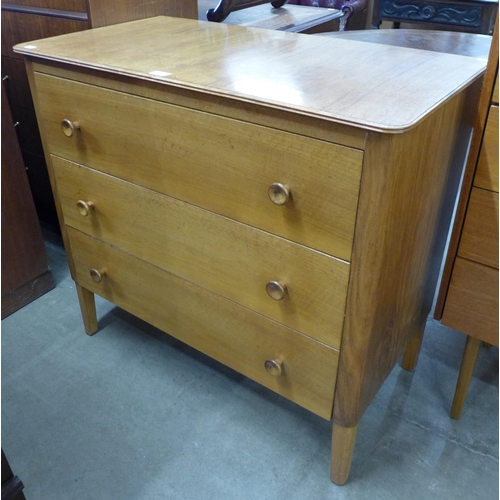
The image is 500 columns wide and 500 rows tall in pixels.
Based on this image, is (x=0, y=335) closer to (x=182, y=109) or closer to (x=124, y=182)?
(x=124, y=182)

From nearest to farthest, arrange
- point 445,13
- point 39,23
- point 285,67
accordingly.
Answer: point 285,67 → point 39,23 → point 445,13

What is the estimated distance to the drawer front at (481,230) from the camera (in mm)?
978

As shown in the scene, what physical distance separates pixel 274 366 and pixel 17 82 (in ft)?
4.19

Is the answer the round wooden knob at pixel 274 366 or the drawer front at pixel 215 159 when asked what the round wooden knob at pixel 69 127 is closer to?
the drawer front at pixel 215 159

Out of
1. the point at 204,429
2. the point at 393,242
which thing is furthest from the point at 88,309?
the point at 393,242

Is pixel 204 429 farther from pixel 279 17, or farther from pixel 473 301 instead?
pixel 279 17

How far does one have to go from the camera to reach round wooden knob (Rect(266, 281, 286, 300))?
97cm

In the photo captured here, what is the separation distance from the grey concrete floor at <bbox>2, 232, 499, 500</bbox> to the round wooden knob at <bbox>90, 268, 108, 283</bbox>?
0.93 feet

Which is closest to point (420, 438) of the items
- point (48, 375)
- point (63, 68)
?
point (48, 375)

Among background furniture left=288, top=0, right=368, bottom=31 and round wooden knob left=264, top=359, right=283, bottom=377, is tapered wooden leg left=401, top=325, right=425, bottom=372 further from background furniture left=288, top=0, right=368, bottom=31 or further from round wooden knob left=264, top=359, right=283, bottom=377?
background furniture left=288, top=0, right=368, bottom=31

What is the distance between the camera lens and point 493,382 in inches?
55.8

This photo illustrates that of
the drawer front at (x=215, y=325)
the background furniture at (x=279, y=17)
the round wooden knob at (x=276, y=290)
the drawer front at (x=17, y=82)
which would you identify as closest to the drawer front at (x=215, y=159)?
the round wooden knob at (x=276, y=290)

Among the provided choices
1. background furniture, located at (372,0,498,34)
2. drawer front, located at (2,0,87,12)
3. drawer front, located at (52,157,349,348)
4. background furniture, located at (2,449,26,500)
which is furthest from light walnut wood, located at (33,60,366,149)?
background furniture, located at (372,0,498,34)

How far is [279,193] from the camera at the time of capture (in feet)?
2.85
